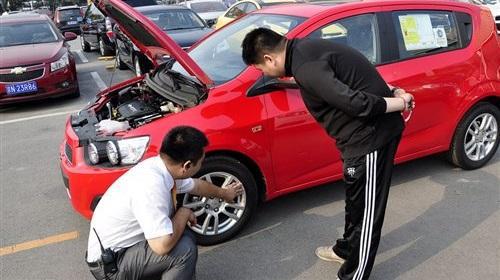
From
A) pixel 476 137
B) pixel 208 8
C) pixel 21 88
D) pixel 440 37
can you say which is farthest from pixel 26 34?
pixel 208 8

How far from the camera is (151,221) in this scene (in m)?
2.15

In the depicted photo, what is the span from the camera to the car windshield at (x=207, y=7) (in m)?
15.7

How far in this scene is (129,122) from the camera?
3.38 metres

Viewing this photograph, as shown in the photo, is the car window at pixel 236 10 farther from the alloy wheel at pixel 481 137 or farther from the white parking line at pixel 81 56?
the alloy wheel at pixel 481 137

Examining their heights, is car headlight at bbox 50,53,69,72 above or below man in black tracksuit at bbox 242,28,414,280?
below

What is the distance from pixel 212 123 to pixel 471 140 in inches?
99.9

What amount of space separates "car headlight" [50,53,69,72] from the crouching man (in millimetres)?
5721

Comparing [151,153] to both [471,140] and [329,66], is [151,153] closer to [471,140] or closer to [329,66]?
[329,66]

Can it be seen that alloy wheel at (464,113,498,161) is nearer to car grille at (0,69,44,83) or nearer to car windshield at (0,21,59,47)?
car grille at (0,69,44,83)

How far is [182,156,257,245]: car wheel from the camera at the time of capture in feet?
10.2

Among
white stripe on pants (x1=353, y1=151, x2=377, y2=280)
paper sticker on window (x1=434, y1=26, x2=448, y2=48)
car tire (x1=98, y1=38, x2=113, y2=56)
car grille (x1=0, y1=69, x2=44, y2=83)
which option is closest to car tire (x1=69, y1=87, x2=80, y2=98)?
car grille (x1=0, y1=69, x2=44, y2=83)

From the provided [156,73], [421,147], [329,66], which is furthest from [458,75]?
[156,73]

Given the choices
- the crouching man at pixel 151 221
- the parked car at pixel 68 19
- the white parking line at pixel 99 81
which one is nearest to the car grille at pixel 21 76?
the white parking line at pixel 99 81

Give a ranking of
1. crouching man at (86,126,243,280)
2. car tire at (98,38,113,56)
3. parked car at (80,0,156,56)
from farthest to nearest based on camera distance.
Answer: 1. car tire at (98,38,113,56)
2. parked car at (80,0,156,56)
3. crouching man at (86,126,243,280)
